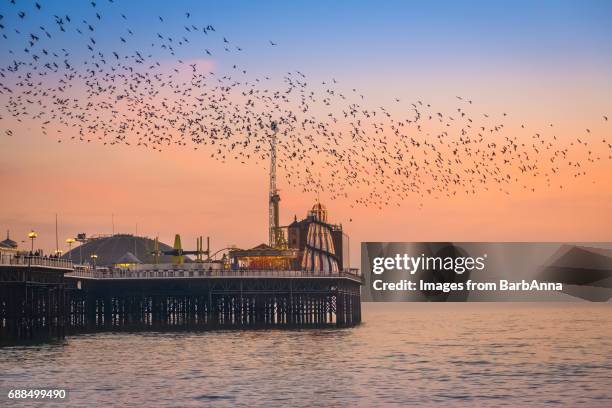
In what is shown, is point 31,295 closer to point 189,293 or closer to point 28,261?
point 28,261

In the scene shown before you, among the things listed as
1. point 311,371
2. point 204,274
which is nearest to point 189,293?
point 204,274

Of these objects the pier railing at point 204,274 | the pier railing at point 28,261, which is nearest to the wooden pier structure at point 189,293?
the pier railing at point 204,274

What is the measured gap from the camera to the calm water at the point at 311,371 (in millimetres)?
75750

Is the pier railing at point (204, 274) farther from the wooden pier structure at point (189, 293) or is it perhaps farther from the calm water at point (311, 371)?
the calm water at point (311, 371)

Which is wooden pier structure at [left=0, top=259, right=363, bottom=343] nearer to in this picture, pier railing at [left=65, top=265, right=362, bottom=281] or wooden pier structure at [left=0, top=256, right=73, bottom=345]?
pier railing at [left=65, top=265, right=362, bottom=281]

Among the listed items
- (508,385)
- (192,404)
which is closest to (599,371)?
(508,385)

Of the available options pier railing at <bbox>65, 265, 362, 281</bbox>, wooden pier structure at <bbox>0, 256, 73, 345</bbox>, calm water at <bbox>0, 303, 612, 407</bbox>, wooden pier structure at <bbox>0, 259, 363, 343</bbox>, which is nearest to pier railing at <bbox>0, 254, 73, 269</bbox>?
wooden pier structure at <bbox>0, 256, 73, 345</bbox>

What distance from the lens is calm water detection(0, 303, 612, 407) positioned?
75.8 m

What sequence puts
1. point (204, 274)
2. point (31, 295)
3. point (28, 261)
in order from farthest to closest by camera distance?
point (204, 274) → point (31, 295) → point (28, 261)

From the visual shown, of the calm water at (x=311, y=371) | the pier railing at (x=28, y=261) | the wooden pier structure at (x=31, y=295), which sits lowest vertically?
the calm water at (x=311, y=371)

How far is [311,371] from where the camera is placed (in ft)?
309

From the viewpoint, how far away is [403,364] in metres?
103

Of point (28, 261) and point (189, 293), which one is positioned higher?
point (28, 261)

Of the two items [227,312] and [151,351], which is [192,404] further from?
[227,312]
